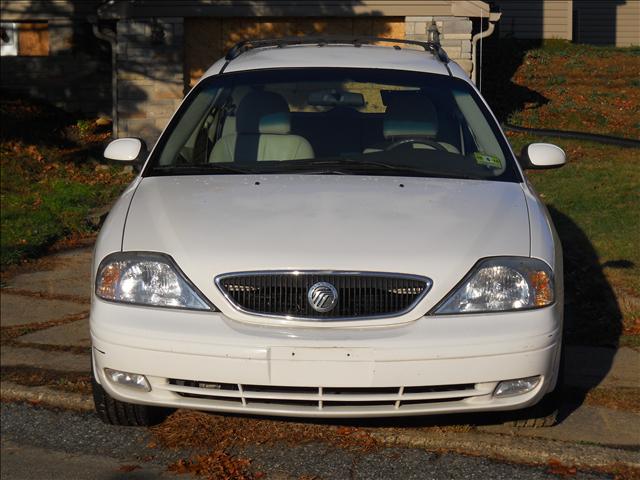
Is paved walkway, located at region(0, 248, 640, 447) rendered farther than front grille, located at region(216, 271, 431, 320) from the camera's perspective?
Yes

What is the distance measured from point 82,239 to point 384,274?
6363 millimetres

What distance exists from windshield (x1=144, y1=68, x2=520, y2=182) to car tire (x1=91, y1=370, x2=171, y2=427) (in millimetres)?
1165

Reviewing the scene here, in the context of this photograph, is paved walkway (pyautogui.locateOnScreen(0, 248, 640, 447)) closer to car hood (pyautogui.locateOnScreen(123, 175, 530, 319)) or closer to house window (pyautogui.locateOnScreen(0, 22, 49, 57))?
car hood (pyautogui.locateOnScreen(123, 175, 530, 319))

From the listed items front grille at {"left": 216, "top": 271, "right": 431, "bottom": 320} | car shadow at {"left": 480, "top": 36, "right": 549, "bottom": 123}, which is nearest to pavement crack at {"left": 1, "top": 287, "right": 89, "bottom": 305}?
front grille at {"left": 216, "top": 271, "right": 431, "bottom": 320}

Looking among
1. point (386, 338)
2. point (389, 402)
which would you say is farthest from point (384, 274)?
point (389, 402)

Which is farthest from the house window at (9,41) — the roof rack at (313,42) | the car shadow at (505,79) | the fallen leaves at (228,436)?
the fallen leaves at (228,436)

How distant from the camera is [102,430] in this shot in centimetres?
491

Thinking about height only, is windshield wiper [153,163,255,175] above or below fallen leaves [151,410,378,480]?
above

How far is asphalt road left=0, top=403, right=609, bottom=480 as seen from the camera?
14.1 ft

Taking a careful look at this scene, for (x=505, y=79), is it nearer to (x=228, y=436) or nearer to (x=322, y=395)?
(x=228, y=436)

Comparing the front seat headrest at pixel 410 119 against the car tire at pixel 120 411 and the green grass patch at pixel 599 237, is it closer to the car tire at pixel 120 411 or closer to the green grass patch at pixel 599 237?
the green grass patch at pixel 599 237

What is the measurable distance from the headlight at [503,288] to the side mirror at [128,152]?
7.24 feet

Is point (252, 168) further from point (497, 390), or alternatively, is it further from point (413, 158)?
point (497, 390)

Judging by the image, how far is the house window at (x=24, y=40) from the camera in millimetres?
17688
